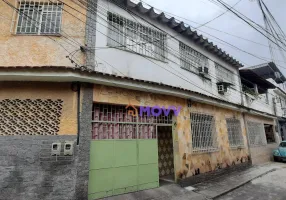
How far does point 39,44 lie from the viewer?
227 inches

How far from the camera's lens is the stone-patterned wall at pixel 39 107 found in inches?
200

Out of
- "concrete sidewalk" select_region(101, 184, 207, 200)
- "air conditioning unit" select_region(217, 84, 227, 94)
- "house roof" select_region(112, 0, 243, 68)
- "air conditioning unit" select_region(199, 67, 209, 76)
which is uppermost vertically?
"house roof" select_region(112, 0, 243, 68)

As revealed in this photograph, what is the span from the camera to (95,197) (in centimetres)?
508

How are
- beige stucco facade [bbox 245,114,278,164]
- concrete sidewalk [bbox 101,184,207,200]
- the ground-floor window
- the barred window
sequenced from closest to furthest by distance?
concrete sidewalk [bbox 101,184,207,200] → the barred window → beige stucco facade [bbox 245,114,278,164] → the ground-floor window

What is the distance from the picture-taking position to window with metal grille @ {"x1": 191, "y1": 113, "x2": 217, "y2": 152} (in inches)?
326

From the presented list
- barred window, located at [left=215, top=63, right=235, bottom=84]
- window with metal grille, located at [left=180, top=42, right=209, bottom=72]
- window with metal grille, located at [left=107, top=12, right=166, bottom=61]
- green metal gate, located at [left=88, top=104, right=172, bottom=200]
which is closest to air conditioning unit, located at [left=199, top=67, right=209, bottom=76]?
window with metal grille, located at [left=180, top=42, right=209, bottom=72]

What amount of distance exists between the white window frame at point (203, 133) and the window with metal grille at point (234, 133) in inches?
71.4

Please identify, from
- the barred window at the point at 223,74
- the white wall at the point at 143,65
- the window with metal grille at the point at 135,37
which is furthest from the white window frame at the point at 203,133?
the barred window at the point at 223,74

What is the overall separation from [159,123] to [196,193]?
271 cm

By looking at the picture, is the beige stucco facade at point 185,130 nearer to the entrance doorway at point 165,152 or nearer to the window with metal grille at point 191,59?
the entrance doorway at point 165,152

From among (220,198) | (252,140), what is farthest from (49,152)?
(252,140)

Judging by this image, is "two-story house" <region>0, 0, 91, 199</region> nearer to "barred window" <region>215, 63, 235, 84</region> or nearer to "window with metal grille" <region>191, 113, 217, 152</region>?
"window with metal grille" <region>191, 113, 217, 152</region>

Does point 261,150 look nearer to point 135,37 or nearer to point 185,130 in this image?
point 185,130

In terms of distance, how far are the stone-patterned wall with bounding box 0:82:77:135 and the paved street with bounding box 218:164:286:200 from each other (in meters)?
5.57
